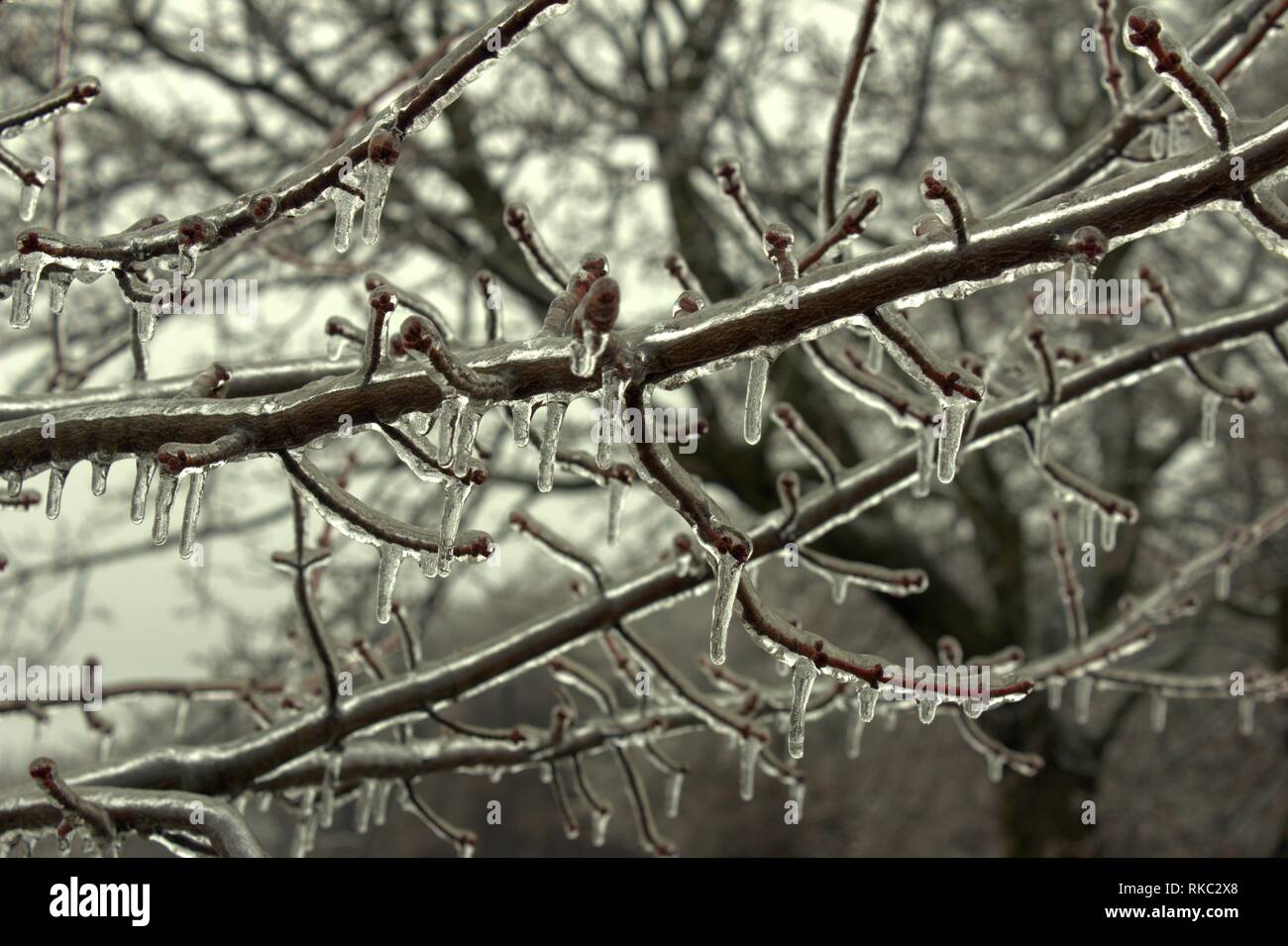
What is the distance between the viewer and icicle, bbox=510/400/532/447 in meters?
1.55

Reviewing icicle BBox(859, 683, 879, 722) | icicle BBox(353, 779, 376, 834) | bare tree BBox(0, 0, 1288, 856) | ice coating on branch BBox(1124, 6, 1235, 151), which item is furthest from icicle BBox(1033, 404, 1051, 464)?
icicle BBox(353, 779, 376, 834)

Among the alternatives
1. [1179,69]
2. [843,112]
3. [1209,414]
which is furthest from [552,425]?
[1209,414]

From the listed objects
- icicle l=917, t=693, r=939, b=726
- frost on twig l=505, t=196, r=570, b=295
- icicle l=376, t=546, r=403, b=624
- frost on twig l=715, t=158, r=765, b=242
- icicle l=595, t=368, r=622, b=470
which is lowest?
icicle l=917, t=693, r=939, b=726

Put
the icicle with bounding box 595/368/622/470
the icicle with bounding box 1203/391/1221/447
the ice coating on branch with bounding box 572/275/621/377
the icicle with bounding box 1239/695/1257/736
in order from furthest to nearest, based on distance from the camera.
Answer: the icicle with bounding box 1239/695/1257/736 < the icicle with bounding box 1203/391/1221/447 < the icicle with bounding box 595/368/622/470 < the ice coating on branch with bounding box 572/275/621/377

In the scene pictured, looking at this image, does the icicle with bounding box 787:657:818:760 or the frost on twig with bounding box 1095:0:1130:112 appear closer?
the icicle with bounding box 787:657:818:760

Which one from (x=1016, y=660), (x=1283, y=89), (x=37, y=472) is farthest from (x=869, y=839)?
(x=37, y=472)

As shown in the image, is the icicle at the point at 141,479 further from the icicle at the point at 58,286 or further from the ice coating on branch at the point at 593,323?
the ice coating on branch at the point at 593,323

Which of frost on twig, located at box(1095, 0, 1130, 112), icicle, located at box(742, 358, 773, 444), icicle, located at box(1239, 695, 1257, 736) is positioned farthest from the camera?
icicle, located at box(1239, 695, 1257, 736)

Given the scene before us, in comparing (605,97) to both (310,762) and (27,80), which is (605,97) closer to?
(27,80)

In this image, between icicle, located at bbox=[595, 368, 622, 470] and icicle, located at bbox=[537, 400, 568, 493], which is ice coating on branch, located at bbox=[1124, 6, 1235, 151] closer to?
icicle, located at bbox=[595, 368, 622, 470]

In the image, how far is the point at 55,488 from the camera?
170 centimetres

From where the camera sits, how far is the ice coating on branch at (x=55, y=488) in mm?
1676

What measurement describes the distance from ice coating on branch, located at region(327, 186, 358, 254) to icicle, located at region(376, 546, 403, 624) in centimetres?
44

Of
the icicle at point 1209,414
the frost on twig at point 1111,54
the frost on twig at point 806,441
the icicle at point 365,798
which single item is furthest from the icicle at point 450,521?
the icicle at point 1209,414
